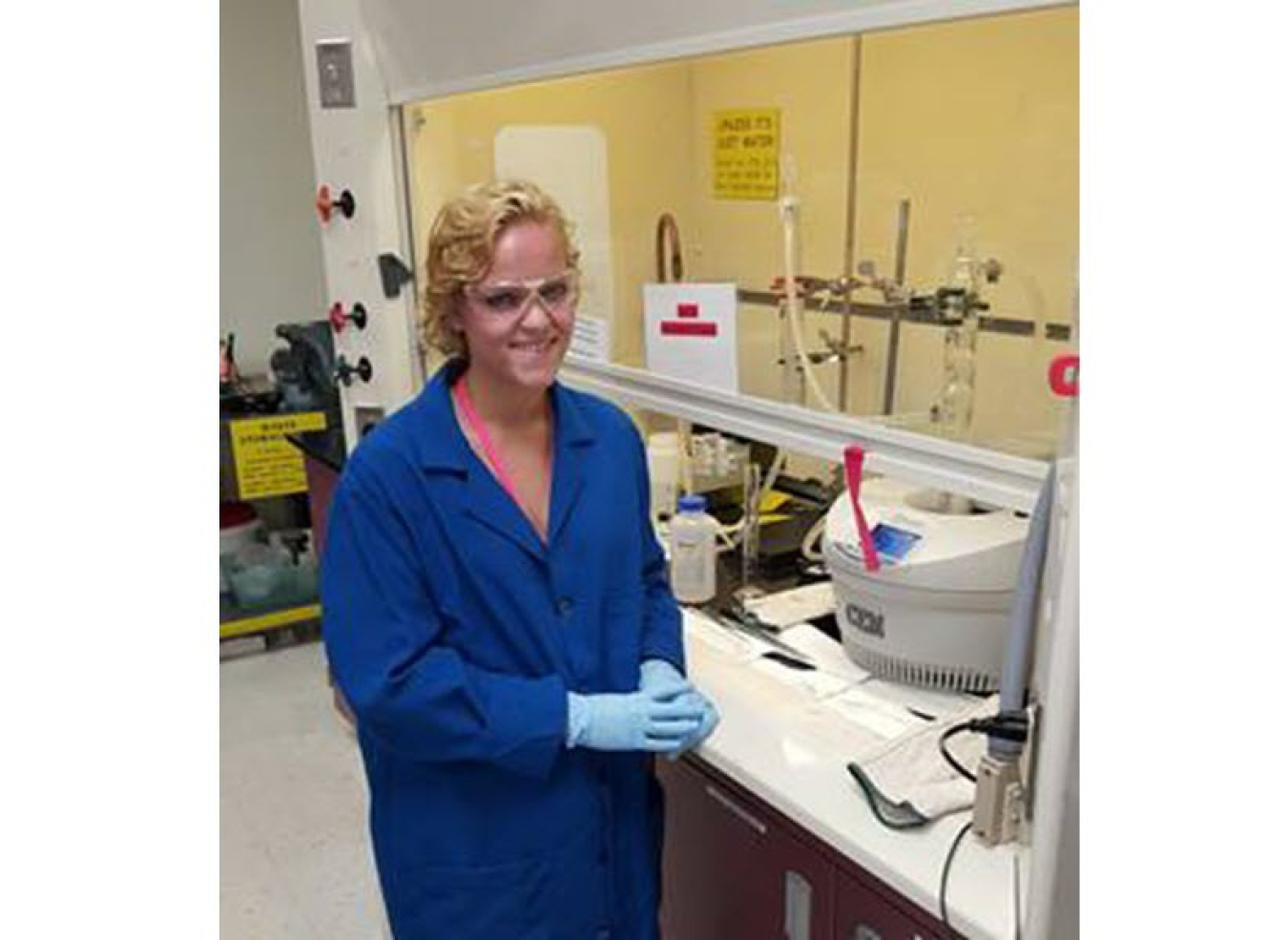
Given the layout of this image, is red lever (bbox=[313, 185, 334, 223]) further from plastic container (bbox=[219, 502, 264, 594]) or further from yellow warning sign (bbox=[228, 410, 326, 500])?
plastic container (bbox=[219, 502, 264, 594])

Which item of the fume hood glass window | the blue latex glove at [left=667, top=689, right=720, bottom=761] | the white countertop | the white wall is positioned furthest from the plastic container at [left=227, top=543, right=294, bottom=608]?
the blue latex glove at [left=667, top=689, right=720, bottom=761]

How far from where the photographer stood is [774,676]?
5.75 ft

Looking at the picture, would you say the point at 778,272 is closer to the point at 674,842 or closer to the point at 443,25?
the point at 443,25

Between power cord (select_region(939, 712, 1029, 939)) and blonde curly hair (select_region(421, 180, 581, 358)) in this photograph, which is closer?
power cord (select_region(939, 712, 1029, 939))

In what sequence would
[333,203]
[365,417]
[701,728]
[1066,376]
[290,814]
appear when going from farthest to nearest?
[290,814]
[365,417]
[333,203]
[701,728]
[1066,376]

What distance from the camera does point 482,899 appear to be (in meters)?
1.46

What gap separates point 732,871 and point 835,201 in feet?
4.84

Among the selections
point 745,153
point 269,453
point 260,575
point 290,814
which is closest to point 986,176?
point 745,153

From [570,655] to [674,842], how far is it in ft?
1.74

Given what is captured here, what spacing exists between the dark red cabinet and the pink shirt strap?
21.6 inches

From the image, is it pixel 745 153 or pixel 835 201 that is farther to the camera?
pixel 745 153

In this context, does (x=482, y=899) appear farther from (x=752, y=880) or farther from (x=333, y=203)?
(x=333, y=203)

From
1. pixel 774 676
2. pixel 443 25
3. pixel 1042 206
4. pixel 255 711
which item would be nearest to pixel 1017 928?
pixel 774 676

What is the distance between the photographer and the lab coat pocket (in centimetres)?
145
